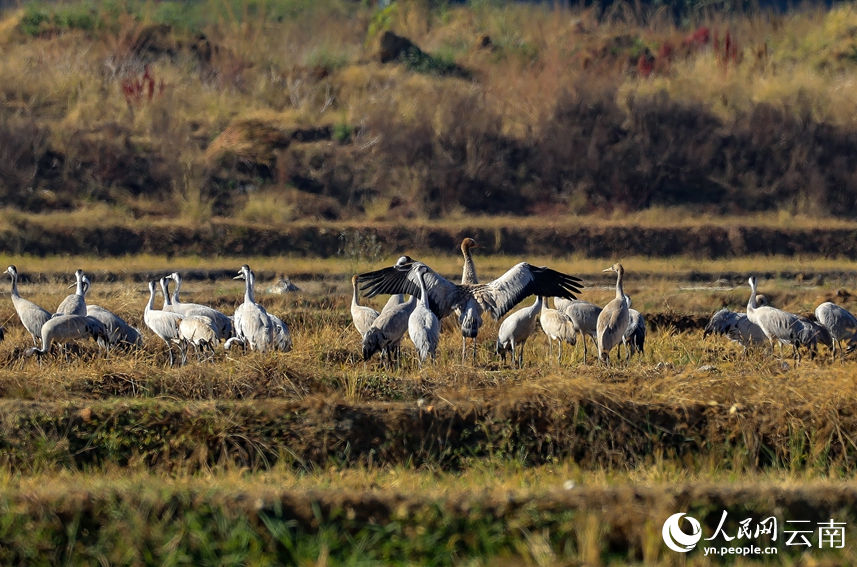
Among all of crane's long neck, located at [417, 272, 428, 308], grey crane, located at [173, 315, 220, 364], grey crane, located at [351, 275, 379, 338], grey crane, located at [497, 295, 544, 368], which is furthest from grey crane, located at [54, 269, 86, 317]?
grey crane, located at [497, 295, 544, 368]

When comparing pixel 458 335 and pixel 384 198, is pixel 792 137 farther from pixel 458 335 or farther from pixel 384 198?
pixel 458 335

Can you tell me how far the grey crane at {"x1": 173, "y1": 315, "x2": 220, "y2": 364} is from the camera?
32.9 ft

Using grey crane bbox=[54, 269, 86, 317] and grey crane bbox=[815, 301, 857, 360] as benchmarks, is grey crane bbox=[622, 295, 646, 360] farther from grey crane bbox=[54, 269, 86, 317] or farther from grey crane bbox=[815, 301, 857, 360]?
grey crane bbox=[54, 269, 86, 317]

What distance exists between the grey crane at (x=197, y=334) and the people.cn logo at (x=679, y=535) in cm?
Result: 526

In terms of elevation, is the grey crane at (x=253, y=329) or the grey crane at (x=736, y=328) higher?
the grey crane at (x=253, y=329)

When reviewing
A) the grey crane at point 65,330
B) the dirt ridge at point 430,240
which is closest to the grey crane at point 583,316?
the grey crane at point 65,330

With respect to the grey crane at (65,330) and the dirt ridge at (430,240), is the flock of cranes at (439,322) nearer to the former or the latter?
the grey crane at (65,330)

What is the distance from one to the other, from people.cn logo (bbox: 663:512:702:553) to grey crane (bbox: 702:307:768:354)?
19.0ft

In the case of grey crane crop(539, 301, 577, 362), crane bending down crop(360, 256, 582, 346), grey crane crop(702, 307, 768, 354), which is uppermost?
crane bending down crop(360, 256, 582, 346)

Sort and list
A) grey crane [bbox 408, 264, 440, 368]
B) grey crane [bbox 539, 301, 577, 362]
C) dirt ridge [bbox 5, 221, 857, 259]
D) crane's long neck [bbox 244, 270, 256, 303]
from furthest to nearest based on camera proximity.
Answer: dirt ridge [bbox 5, 221, 857, 259]
crane's long neck [bbox 244, 270, 256, 303]
grey crane [bbox 539, 301, 577, 362]
grey crane [bbox 408, 264, 440, 368]

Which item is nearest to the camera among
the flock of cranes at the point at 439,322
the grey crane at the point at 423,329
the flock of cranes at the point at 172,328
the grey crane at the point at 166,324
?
the grey crane at the point at 423,329

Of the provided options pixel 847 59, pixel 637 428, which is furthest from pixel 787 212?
pixel 637 428

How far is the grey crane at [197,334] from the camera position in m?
10.0

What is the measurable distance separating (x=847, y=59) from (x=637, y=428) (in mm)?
24983
